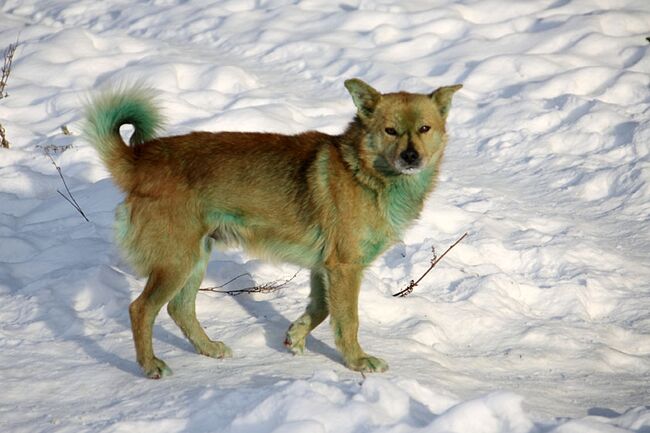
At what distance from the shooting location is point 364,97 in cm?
436

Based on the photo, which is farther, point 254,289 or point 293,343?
point 254,289

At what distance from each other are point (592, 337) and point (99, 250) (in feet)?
11.0

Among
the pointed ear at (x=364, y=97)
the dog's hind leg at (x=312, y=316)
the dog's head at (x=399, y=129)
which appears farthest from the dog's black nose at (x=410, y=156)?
the dog's hind leg at (x=312, y=316)

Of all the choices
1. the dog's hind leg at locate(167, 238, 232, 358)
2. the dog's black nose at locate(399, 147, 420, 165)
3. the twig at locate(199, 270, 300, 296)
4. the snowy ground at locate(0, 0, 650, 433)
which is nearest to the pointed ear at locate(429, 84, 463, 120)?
the dog's black nose at locate(399, 147, 420, 165)

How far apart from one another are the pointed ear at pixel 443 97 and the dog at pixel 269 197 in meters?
0.09

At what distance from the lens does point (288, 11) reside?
1082 cm

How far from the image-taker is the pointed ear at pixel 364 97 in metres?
4.35

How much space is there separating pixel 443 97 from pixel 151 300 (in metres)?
2.05

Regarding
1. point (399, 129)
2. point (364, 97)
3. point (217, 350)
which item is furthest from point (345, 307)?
point (364, 97)

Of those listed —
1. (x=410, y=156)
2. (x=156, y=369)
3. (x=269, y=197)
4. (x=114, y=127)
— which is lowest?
(x=156, y=369)

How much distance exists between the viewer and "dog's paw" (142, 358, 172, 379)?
150 inches

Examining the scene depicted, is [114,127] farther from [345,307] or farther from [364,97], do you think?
[345,307]

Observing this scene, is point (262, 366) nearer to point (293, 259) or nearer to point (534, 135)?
point (293, 259)

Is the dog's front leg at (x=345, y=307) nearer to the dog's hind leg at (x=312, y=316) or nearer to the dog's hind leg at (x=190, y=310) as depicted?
the dog's hind leg at (x=312, y=316)
